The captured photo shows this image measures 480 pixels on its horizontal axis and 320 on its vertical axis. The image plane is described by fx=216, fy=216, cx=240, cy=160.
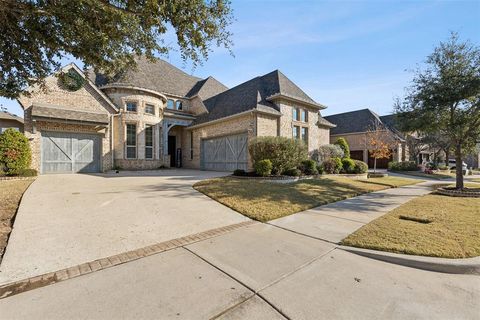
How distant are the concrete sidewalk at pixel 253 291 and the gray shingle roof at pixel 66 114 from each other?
1492cm

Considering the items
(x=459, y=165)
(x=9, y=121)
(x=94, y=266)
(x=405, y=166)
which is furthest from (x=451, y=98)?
(x=9, y=121)

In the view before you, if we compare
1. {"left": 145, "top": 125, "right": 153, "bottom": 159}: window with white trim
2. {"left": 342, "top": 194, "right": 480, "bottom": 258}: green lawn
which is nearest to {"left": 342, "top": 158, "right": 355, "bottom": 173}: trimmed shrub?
{"left": 342, "top": 194, "right": 480, "bottom": 258}: green lawn

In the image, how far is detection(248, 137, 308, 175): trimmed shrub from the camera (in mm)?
11883

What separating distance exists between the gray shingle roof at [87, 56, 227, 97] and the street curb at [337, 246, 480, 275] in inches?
801

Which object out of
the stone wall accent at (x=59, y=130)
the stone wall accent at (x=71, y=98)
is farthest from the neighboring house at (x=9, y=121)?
the stone wall accent at (x=59, y=130)

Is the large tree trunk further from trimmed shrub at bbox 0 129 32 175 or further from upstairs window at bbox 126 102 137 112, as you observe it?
trimmed shrub at bbox 0 129 32 175

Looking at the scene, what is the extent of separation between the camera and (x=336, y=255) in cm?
364

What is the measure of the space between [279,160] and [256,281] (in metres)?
9.46

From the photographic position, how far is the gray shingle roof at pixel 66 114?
524 inches

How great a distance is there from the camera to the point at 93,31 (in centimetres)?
606

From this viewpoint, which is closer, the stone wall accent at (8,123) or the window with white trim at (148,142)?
the window with white trim at (148,142)

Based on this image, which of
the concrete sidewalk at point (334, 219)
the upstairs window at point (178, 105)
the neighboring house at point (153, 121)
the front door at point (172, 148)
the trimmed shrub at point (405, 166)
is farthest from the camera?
the front door at point (172, 148)

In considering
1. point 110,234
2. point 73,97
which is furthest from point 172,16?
point 73,97

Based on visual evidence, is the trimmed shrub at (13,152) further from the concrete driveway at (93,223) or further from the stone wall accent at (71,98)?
the concrete driveway at (93,223)
